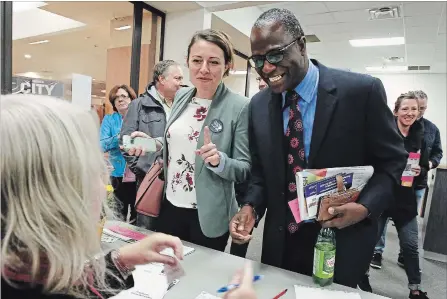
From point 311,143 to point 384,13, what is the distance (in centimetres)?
467

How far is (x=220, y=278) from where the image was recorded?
3.58 feet

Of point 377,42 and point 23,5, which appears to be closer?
point 23,5

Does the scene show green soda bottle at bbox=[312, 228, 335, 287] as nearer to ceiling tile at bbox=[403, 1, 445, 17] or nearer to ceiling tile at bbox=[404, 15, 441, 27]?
ceiling tile at bbox=[403, 1, 445, 17]

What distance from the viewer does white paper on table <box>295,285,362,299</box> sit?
1.01 m

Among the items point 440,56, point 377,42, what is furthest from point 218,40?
point 440,56

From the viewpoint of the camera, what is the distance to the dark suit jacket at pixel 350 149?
3.76 feet

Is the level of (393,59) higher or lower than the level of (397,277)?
higher

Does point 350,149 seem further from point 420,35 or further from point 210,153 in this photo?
point 420,35

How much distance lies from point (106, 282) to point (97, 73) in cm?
408

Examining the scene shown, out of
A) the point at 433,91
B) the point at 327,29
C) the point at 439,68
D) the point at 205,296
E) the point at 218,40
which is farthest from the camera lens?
the point at 433,91

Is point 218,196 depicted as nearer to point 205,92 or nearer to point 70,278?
point 205,92


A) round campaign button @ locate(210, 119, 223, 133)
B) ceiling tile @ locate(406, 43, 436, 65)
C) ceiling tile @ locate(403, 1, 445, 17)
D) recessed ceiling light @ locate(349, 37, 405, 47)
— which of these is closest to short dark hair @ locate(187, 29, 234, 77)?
round campaign button @ locate(210, 119, 223, 133)

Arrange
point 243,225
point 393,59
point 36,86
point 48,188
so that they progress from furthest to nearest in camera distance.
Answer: point 393,59, point 36,86, point 243,225, point 48,188

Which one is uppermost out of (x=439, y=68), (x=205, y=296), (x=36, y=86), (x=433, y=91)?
(x=439, y=68)
